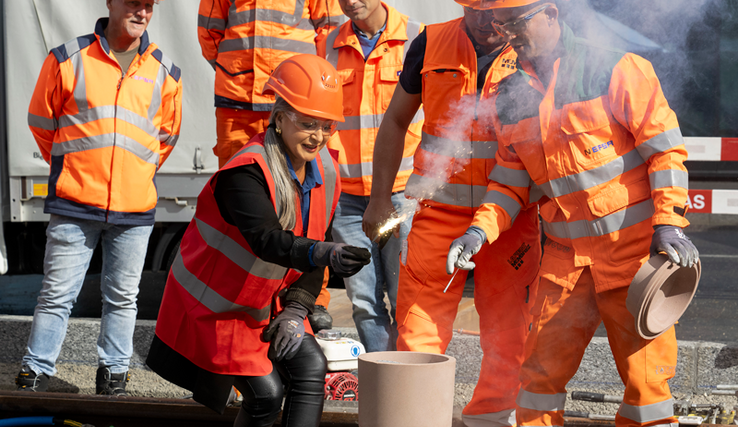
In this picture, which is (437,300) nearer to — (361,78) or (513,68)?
(513,68)

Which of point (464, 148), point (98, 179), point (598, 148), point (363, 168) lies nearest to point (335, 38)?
point (363, 168)

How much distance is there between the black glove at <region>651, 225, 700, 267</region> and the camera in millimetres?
2244

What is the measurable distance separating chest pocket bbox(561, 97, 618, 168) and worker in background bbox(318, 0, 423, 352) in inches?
49.1

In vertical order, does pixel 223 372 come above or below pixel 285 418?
above

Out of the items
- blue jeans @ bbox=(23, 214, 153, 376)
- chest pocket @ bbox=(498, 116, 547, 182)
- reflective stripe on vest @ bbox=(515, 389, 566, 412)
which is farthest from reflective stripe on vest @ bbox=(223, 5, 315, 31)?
reflective stripe on vest @ bbox=(515, 389, 566, 412)

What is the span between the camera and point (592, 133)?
2535 millimetres

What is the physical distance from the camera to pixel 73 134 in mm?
3873

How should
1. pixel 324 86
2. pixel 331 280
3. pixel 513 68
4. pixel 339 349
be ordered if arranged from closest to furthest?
pixel 324 86, pixel 513 68, pixel 339 349, pixel 331 280

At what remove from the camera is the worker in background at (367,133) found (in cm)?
371

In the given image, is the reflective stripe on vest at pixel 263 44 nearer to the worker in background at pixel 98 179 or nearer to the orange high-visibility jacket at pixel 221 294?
the worker in background at pixel 98 179

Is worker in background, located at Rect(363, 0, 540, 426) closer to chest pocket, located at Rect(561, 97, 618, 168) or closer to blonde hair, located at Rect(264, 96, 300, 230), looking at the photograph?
chest pocket, located at Rect(561, 97, 618, 168)

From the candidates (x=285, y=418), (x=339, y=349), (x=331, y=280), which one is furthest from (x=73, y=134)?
(x=331, y=280)

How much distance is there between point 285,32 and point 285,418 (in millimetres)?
2297

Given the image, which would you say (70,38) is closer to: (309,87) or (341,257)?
(309,87)
